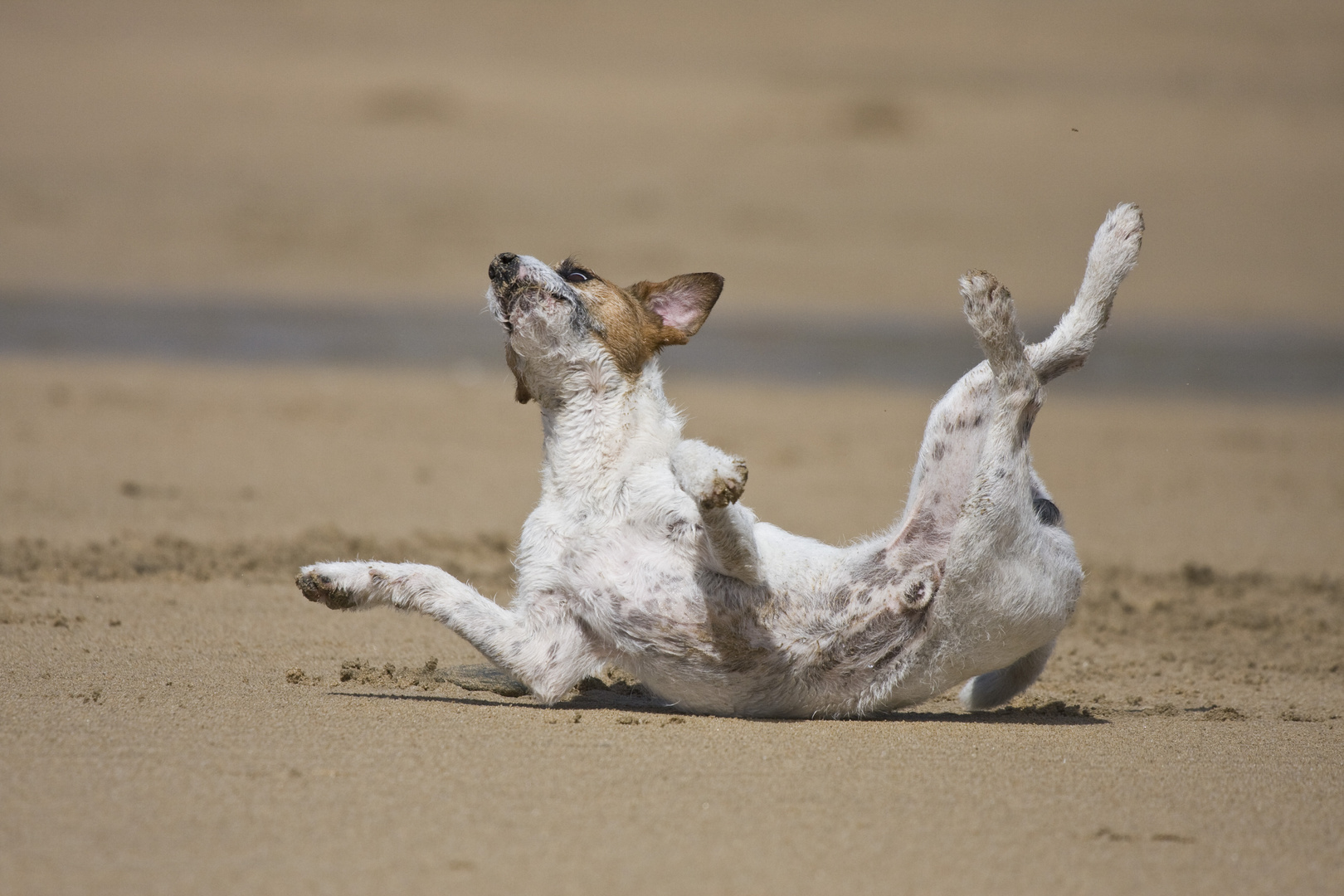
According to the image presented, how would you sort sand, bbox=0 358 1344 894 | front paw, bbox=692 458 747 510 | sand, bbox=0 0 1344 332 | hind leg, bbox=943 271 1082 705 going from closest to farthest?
1. sand, bbox=0 358 1344 894
2. front paw, bbox=692 458 747 510
3. hind leg, bbox=943 271 1082 705
4. sand, bbox=0 0 1344 332

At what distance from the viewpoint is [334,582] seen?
4660mm

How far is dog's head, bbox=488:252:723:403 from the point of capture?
4883mm

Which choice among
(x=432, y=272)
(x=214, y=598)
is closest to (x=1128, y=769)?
(x=214, y=598)

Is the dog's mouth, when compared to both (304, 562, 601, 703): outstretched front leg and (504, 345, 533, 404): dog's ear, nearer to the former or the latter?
(504, 345, 533, 404): dog's ear

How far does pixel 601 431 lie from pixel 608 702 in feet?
3.23

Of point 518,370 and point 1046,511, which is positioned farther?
point 518,370

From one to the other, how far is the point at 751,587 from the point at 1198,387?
12580 millimetres

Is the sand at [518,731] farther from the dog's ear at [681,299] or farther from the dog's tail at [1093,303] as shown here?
the dog's ear at [681,299]

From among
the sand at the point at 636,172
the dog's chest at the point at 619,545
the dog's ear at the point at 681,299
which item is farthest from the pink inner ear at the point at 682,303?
the sand at the point at 636,172

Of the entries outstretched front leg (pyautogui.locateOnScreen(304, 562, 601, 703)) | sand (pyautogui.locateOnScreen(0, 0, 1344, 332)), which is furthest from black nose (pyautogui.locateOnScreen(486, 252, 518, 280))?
sand (pyautogui.locateOnScreen(0, 0, 1344, 332))

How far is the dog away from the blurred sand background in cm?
19

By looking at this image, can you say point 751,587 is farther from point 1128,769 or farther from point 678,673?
point 1128,769

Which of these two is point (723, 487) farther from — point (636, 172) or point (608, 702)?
point (636, 172)

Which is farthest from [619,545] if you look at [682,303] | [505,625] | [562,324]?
[682,303]
